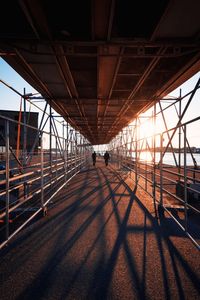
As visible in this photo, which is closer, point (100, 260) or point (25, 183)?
point (100, 260)

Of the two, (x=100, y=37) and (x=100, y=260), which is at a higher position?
(x=100, y=37)

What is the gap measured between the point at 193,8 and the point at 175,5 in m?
0.27

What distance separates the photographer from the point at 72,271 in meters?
2.46

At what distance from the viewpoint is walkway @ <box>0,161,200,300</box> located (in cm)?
215

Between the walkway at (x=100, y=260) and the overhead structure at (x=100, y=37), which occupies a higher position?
the overhead structure at (x=100, y=37)

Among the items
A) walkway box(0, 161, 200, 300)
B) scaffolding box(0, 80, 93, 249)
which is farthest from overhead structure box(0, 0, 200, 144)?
walkway box(0, 161, 200, 300)

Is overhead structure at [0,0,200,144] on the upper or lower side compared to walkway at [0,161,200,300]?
upper

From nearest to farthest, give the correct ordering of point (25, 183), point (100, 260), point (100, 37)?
point (100, 260) < point (100, 37) < point (25, 183)

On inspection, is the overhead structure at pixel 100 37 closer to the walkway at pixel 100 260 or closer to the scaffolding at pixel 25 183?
the scaffolding at pixel 25 183

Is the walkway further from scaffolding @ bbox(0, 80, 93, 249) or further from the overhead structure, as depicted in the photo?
the overhead structure

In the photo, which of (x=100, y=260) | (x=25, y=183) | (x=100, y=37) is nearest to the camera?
(x=100, y=260)

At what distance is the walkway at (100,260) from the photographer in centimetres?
215

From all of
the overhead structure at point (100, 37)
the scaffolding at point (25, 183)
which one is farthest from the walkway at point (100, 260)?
the overhead structure at point (100, 37)

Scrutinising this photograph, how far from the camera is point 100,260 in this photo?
272cm
